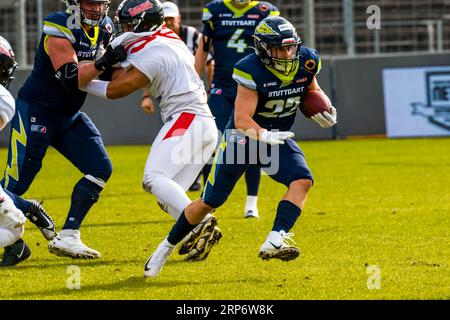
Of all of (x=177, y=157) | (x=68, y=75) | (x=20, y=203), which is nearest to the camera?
(x=177, y=157)

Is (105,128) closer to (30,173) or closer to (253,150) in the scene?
(30,173)

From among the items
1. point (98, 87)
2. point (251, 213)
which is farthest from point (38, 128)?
point (251, 213)

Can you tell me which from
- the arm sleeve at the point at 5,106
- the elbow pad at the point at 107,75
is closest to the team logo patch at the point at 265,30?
the elbow pad at the point at 107,75

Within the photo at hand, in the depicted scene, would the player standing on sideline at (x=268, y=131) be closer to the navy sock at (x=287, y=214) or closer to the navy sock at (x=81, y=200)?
the navy sock at (x=287, y=214)

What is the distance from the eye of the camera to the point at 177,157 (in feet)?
20.8

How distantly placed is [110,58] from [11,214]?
1.20 metres

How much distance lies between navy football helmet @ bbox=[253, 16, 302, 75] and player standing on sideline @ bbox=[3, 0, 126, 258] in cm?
127

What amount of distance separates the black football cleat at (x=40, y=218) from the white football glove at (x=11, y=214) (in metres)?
1.04

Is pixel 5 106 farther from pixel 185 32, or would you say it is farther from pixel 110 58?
pixel 185 32
